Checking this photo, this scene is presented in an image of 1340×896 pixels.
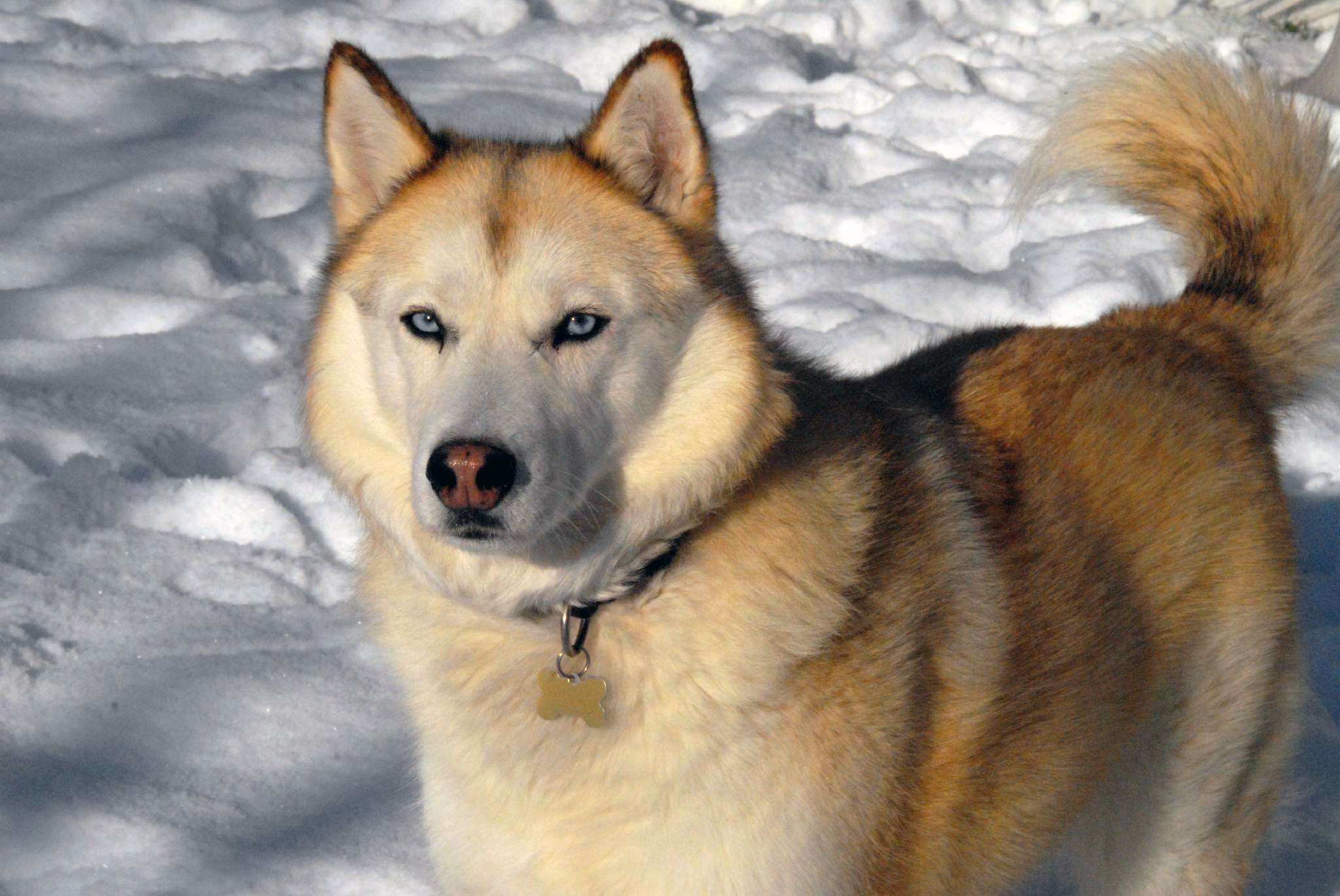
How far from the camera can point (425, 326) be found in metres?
1.98

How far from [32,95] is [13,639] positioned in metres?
2.88

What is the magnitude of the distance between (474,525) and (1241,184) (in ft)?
5.89

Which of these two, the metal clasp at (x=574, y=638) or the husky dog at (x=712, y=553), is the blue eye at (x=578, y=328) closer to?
the husky dog at (x=712, y=553)

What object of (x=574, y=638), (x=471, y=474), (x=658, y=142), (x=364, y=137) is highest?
(x=658, y=142)

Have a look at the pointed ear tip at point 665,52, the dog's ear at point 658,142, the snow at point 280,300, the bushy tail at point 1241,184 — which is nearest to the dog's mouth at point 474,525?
the dog's ear at point 658,142

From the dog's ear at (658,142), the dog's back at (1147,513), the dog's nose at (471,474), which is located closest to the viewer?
the dog's nose at (471,474)

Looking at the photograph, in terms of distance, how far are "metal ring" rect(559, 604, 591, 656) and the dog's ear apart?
0.63 meters

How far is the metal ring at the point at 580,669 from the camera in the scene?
1.94 meters

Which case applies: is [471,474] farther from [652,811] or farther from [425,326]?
[652,811]

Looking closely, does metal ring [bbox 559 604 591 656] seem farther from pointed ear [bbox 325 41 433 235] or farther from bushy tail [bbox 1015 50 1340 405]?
bushy tail [bbox 1015 50 1340 405]

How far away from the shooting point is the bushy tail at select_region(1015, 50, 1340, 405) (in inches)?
105

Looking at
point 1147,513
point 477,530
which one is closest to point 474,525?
point 477,530

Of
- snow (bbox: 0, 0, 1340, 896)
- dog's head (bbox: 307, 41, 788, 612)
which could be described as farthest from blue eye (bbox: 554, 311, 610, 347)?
snow (bbox: 0, 0, 1340, 896)

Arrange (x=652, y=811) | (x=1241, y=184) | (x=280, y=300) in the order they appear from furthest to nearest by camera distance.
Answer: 1. (x=280, y=300)
2. (x=1241, y=184)
3. (x=652, y=811)
